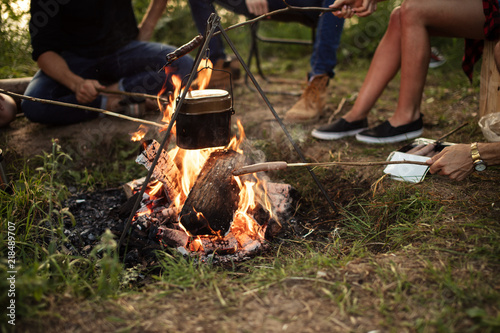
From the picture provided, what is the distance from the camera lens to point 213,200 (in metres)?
2.36

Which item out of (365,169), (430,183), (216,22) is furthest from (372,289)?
(216,22)

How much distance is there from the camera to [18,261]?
1930 millimetres

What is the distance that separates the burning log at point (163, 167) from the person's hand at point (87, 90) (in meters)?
1.17

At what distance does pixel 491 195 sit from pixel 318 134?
153 cm

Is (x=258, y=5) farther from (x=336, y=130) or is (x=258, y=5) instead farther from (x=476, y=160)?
(x=476, y=160)

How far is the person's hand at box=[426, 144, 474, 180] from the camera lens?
2311 mm

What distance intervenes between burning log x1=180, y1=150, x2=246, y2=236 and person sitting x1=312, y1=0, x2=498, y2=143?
1359mm

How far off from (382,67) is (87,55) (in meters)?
→ 2.93

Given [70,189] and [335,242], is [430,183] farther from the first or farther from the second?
[70,189]

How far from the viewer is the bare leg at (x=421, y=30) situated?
2816 mm

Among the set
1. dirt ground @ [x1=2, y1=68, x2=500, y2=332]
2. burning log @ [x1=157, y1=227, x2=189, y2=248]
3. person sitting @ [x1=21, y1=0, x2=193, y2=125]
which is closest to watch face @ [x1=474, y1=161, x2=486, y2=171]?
dirt ground @ [x1=2, y1=68, x2=500, y2=332]

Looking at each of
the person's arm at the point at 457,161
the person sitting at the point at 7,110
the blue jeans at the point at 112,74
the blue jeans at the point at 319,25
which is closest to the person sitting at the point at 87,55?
the blue jeans at the point at 112,74

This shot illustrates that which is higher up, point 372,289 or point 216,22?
point 216,22

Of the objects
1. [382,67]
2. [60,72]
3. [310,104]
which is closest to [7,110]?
[60,72]
